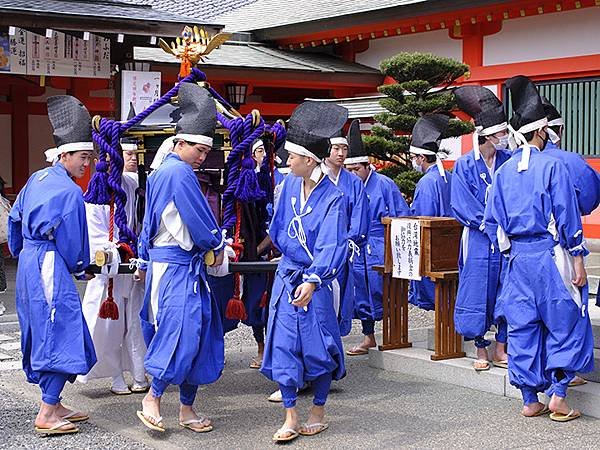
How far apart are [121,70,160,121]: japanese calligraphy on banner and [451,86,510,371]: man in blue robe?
649 centimetres

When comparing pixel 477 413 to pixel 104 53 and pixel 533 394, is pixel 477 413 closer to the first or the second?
pixel 533 394

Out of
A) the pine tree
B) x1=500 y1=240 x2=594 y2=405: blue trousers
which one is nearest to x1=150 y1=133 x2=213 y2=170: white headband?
x1=500 y1=240 x2=594 y2=405: blue trousers

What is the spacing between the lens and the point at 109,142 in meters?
6.76

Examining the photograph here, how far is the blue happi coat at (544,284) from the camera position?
593cm

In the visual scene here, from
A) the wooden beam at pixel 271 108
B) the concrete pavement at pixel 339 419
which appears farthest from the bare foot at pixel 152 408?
the wooden beam at pixel 271 108

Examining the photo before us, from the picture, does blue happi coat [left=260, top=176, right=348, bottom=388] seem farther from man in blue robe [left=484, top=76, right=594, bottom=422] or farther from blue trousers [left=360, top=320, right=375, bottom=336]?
blue trousers [left=360, top=320, right=375, bottom=336]

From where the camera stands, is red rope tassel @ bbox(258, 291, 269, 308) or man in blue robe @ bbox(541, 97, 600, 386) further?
red rope tassel @ bbox(258, 291, 269, 308)

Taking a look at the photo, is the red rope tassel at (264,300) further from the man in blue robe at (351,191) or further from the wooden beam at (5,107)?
the wooden beam at (5,107)

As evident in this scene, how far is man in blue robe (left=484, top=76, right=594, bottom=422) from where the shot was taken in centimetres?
594

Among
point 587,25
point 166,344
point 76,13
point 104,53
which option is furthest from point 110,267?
point 587,25

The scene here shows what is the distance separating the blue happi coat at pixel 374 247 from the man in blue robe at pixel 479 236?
47.7 inches

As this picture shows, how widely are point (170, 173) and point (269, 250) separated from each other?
1.77m

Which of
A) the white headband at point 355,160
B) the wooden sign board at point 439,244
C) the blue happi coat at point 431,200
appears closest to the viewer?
the wooden sign board at point 439,244

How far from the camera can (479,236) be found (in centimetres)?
703
